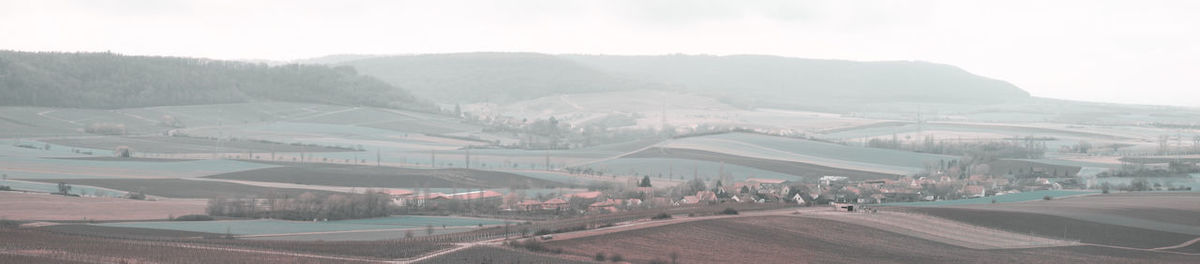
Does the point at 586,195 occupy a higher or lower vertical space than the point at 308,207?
lower

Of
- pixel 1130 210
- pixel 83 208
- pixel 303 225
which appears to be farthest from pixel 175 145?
pixel 1130 210

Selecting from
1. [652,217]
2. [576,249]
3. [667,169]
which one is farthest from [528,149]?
[576,249]

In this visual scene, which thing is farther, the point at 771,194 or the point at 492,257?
the point at 771,194

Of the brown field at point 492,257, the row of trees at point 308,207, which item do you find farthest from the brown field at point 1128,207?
the row of trees at point 308,207

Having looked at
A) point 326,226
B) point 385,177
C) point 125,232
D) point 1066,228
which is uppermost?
point 385,177

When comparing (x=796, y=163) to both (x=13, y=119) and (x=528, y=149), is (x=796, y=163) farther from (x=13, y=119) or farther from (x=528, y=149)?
(x=13, y=119)

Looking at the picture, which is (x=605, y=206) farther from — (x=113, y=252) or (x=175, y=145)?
(x=175, y=145)
